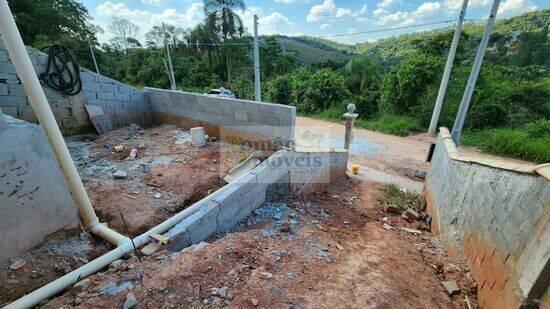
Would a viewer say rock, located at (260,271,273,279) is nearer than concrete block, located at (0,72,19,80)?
Yes

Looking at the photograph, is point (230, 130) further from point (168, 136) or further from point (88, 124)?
point (88, 124)

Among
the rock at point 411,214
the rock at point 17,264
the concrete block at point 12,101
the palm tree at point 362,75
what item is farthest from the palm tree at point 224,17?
the rock at point 17,264

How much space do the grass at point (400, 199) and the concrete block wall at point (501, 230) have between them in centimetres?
161

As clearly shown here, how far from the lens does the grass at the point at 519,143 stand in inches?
304

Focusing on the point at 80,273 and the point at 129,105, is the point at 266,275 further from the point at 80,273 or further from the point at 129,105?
the point at 129,105

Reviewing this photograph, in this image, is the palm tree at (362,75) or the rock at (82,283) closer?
the rock at (82,283)

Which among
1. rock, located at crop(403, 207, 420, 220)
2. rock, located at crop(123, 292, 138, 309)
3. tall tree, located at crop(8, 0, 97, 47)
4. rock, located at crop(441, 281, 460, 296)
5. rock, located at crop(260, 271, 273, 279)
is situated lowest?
rock, located at crop(403, 207, 420, 220)

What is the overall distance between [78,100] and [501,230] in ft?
26.0

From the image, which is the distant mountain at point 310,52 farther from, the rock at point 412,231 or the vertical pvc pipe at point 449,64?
the rock at point 412,231

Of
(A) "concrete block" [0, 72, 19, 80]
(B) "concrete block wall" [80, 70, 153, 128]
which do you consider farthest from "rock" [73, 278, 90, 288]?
(B) "concrete block wall" [80, 70, 153, 128]

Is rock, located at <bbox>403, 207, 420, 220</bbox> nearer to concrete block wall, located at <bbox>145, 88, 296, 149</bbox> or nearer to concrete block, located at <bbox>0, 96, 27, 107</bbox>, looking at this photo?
concrete block wall, located at <bbox>145, 88, 296, 149</bbox>

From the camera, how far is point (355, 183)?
6.10 m

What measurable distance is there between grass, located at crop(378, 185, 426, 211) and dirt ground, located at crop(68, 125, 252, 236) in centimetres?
319

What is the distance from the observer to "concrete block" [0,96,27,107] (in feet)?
15.5
